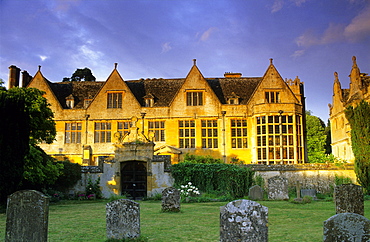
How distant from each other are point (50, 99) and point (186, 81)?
13.4 meters

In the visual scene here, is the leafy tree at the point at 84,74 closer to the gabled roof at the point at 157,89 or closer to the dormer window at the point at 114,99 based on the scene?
the gabled roof at the point at 157,89

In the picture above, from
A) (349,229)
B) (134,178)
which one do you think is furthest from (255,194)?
(349,229)

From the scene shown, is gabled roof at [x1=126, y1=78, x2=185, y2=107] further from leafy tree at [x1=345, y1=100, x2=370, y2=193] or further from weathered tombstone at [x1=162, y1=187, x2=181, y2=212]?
weathered tombstone at [x1=162, y1=187, x2=181, y2=212]

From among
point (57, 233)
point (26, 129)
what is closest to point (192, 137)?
point (26, 129)

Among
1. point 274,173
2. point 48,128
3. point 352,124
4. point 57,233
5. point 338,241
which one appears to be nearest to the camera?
point 338,241

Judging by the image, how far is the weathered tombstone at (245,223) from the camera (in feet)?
24.3

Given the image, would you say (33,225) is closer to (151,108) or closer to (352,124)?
(352,124)

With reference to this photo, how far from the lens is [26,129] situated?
18125 mm

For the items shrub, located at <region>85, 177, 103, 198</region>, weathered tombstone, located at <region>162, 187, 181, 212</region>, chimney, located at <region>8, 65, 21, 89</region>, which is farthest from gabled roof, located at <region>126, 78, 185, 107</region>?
weathered tombstone, located at <region>162, 187, 181, 212</region>

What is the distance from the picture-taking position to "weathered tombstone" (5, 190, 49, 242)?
9086mm

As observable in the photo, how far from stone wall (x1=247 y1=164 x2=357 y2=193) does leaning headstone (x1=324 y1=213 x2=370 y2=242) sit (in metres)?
21.3

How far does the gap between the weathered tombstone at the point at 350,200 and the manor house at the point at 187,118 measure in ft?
65.2

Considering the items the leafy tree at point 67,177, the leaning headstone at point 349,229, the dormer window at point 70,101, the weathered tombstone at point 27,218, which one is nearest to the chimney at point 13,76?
the dormer window at point 70,101

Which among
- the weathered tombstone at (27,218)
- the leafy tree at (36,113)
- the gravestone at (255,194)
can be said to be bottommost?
the gravestone at (255,194)
